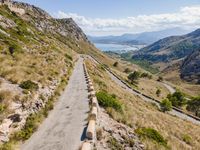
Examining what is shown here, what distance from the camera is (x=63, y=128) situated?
1480 centimetres

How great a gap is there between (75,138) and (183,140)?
46.5 ft

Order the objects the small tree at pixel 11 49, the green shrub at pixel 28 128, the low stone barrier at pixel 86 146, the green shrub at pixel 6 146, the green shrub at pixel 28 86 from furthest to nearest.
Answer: the small tree at pixel 11 49 → the green shrub at pixel 28 86 → the green shrub at pixel 28 128 → the green shrub at pixel 6 146 → the low stone barrier at pixel 86 146

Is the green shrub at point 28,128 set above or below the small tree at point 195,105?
above

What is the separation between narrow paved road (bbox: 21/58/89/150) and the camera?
12.5 meters

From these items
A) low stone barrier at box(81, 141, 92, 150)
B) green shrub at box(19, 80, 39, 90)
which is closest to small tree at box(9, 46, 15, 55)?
green shrub at box(19, 80, 39, 90)

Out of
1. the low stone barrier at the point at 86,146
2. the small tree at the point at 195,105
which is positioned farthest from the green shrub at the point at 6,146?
the small tree at the point at 195,105

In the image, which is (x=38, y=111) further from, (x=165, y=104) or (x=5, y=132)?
(x=165, y=104)

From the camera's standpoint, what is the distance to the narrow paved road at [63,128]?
12.5 meters

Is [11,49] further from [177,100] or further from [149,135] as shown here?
[177,100]

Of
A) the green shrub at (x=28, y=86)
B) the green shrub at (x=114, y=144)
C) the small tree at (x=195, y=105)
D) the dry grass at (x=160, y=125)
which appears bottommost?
the small tree at (x=195, y=105)

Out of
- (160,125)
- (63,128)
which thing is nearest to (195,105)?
(160,125)

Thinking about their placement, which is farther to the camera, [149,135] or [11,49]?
[11,49]

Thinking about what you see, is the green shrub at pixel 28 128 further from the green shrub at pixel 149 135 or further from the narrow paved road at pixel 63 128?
the green shrub at pixel 149 135

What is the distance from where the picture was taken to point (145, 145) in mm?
14523
